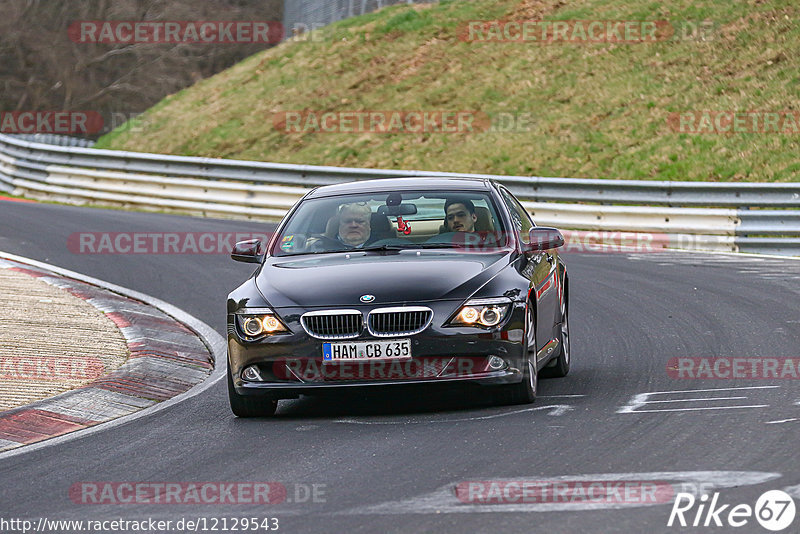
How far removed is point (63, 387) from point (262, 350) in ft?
7.02

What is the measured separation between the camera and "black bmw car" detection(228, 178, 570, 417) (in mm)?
7961

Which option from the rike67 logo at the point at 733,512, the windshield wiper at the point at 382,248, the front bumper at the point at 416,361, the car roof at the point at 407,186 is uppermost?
the car roof at the point at 407,186

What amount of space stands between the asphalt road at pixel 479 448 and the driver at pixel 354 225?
42.2 inches

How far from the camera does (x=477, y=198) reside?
9508 mm

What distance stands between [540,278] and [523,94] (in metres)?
22.2

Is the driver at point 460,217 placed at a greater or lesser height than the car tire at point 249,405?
greater

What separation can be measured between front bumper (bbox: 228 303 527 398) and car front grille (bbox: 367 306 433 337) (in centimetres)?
4

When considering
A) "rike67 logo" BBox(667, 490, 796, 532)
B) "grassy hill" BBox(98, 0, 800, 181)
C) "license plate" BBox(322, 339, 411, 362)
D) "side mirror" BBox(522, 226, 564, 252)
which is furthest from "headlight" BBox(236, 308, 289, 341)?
"grassy hill" BBox(98, 0, 800, 181)

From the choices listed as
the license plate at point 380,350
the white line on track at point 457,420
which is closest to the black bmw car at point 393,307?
the license plate at point 380,350

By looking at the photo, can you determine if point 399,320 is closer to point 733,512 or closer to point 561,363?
point 561,363

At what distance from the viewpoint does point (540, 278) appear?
29.8 ft

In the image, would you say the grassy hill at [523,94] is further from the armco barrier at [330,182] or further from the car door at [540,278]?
the car door at [540,278]

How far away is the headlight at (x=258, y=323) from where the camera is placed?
814 cm

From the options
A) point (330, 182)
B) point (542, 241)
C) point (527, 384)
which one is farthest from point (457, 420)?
point (330, 182)
